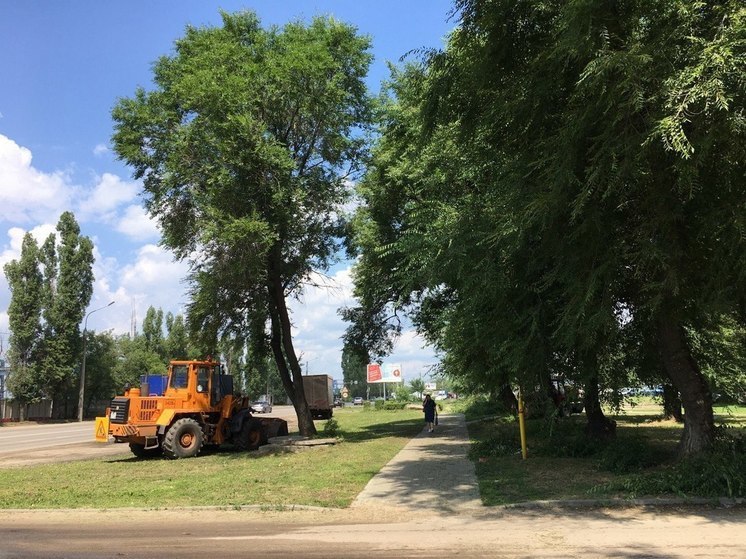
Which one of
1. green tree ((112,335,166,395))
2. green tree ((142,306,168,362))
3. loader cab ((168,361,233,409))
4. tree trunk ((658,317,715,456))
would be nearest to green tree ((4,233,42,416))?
green tree ((112,335,166,395))

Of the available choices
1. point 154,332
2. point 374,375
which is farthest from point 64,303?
point 374,375

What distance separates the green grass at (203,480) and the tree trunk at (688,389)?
6246mm

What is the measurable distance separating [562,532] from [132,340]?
79.8m

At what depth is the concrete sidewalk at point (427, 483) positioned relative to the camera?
374 inches

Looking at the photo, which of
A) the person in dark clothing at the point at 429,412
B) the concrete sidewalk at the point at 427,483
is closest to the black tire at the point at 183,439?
the concrete sidewalk at the point at 427,483

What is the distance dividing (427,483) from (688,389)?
17.2 ft

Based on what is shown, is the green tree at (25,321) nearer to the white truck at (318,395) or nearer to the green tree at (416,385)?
the white truck at (318,395)

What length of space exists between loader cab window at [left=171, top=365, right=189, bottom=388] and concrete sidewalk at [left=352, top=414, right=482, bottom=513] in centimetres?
736

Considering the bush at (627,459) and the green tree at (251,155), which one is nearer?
the bush at (627,459)

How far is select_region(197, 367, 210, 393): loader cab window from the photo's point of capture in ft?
61.2

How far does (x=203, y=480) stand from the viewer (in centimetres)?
1260

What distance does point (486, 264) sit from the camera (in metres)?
Result: 10.3

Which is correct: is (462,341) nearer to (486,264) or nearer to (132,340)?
(486,264)

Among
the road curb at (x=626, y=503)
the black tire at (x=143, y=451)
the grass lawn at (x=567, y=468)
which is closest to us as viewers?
the road curb at (x=626, y=503)
